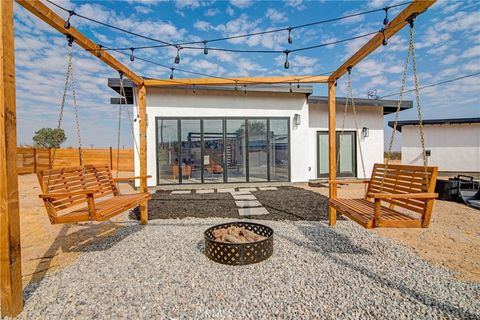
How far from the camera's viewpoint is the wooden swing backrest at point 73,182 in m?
2.91

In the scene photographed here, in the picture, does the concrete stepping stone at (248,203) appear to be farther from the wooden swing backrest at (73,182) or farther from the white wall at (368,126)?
the white wall at (368,126)

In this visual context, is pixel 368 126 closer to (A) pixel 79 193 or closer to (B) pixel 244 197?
(B) pixel 244 197

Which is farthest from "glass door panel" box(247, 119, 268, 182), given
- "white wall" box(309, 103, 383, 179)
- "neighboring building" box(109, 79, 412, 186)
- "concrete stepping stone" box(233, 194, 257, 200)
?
"white wall" box(309, 103, 383, 179)

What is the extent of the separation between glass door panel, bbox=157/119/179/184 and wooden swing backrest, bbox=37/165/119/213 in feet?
14.7

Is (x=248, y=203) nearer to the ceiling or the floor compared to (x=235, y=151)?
nearer to the floor

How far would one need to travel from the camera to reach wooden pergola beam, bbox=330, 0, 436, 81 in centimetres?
243

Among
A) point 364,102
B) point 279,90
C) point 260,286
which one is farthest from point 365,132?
point 260,286

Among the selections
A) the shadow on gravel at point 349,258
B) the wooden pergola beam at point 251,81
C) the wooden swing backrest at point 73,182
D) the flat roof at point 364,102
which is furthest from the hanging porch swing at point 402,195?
the flat roof at point 364,102

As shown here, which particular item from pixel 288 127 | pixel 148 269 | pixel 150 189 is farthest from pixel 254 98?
pixel 148 269

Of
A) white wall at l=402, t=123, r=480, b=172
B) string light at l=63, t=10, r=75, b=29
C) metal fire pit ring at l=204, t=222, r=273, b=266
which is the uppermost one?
string light at l=63, t=10, r=75, b=29

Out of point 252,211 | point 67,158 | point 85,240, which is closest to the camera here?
point 85,240

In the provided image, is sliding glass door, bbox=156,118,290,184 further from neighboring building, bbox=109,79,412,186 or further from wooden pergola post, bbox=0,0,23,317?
wooden pergola post, bbox=0,0,23,317

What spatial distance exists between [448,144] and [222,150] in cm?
1177

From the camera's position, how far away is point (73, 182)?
11.4 ft
